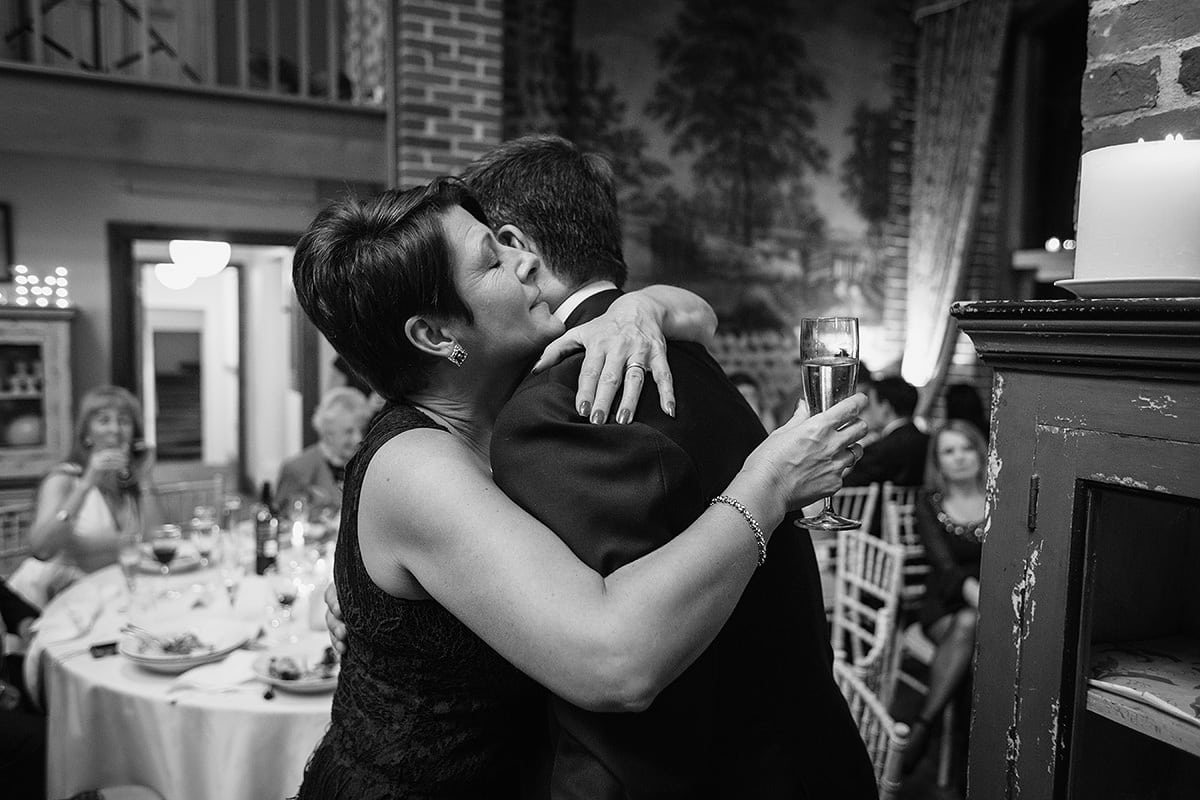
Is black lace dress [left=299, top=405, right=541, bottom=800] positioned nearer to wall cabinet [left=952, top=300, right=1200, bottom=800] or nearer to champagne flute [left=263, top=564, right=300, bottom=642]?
wall cabinet [left=952, top=300, right=1200, bottom=800]

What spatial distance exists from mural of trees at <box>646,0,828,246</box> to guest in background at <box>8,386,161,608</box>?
11.9 ft

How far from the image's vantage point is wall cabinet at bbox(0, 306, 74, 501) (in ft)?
19.1

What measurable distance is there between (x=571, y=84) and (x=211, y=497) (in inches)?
121

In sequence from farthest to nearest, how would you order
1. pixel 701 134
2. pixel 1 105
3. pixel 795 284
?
1. pixel 795 284
2. pixel 701 134
3. pixel 1 105

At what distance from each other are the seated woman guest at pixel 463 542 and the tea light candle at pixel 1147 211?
0.35 m

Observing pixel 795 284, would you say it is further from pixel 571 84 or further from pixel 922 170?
pixel 571 84

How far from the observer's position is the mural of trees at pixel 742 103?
577cm

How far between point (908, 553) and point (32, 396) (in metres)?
5.40

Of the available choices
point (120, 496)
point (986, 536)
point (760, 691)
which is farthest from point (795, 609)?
point (120, 496)

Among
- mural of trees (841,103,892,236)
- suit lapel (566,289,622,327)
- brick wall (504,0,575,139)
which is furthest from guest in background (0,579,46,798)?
mural of trees (841,103,892,236)

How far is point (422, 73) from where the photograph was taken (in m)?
4.38

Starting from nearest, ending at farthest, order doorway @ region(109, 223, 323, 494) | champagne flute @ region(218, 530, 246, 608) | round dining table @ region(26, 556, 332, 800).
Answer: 1. round dining table @ region(26, 556, 332, 800)
2. champagne flute @ region(218, 530, 246, 608)
3. doorway @ region(109, 223, 323, 494)

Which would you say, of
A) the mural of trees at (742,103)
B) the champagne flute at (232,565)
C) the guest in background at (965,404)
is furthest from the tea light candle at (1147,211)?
the mural of trees at (742,103)

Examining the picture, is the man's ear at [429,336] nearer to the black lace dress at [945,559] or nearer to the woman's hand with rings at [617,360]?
the woman's hand with rings at [617,360]
